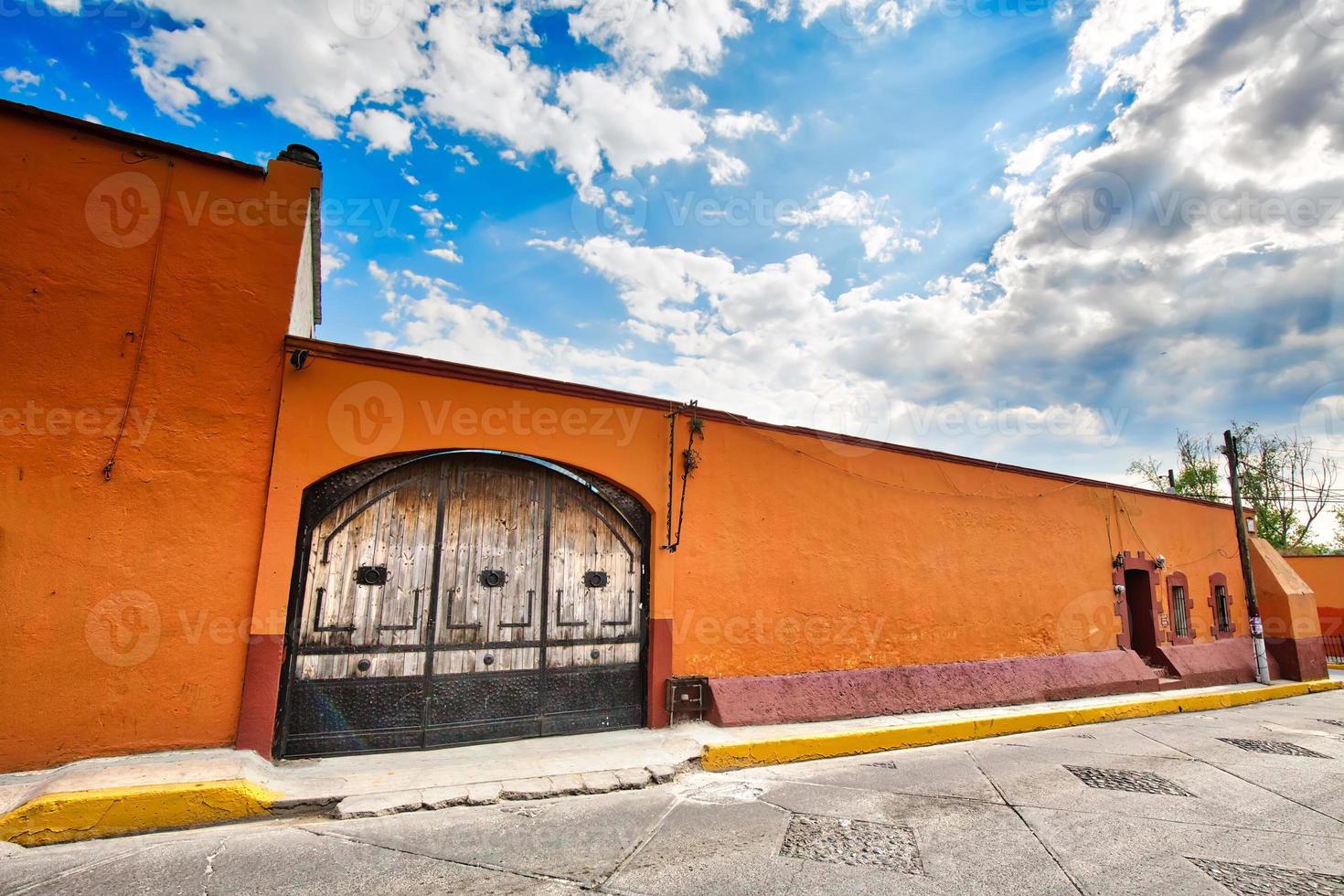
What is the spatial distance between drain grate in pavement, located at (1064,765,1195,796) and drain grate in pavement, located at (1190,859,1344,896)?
5.37 feet

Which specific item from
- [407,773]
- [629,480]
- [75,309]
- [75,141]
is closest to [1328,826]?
[629,480]

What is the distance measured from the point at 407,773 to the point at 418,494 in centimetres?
243

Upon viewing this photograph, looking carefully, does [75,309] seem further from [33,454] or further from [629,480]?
[629,480]

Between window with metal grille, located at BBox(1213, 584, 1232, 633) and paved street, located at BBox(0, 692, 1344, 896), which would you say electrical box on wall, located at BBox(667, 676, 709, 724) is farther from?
window with metal grille, located at BBox(1213, 584, 1232, 633)

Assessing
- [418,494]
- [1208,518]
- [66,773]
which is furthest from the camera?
[1208,518]

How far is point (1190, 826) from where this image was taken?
4.62m

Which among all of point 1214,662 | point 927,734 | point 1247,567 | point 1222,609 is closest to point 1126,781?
point 927,734

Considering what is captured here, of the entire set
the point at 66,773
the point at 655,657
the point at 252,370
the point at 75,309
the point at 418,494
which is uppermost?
the point at 75,309

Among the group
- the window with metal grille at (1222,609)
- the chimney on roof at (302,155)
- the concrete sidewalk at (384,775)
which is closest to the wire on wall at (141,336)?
the chimney on roof at (302,155)

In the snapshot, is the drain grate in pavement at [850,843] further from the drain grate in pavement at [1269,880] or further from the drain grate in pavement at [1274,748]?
the drain grate in pavement at [1274,748]

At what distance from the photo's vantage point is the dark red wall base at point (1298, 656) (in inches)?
577

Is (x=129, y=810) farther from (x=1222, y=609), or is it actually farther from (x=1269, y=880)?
(x=1222, y=609)

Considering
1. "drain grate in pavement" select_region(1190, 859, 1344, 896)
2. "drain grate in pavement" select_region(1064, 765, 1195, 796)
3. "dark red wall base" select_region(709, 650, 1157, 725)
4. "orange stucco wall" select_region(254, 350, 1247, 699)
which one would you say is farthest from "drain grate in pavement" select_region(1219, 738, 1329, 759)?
"drain grate in pavement" select_region(1190, 859, 1344, 896)

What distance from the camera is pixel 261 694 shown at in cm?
509
